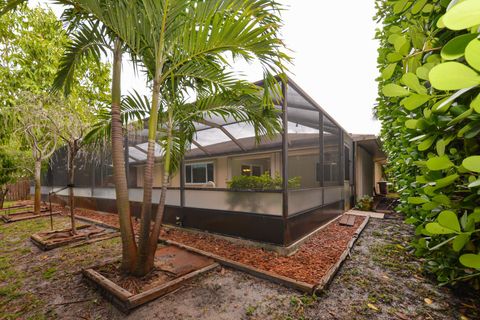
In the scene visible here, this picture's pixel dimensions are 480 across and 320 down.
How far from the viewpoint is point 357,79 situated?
27062mm

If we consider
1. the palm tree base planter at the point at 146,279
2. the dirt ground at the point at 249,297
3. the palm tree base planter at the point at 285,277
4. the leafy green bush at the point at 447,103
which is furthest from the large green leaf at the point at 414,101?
the palm tree base planter at the point at 146,279

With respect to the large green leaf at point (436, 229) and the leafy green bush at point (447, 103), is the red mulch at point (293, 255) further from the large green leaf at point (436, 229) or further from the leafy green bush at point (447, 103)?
the large green leaf at point (436, 229)

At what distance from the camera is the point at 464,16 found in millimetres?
373

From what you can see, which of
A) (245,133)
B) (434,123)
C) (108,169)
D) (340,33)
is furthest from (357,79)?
(434,123)

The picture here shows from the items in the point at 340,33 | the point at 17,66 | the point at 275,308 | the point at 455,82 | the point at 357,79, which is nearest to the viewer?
the point at 455,82

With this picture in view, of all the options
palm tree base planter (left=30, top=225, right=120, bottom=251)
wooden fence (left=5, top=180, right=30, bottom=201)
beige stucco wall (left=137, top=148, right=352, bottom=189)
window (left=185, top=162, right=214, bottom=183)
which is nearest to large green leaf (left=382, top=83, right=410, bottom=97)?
beige stucco wall (left=137, top=148, right=352, bottom=189)

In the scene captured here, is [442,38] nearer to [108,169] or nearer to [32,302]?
[32,302]

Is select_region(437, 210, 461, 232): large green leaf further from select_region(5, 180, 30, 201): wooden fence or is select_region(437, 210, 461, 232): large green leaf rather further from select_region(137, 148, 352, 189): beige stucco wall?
select_region(5, 180, 30, 201): wooden fence

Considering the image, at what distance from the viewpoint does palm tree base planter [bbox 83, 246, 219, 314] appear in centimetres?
239

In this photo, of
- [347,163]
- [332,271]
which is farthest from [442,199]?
[347,163]

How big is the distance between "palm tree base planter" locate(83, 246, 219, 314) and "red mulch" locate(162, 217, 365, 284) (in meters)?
0.60

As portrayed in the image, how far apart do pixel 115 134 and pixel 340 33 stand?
1232 centimetres

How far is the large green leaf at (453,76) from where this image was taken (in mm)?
401

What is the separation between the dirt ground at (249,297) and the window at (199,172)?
6.06 m
